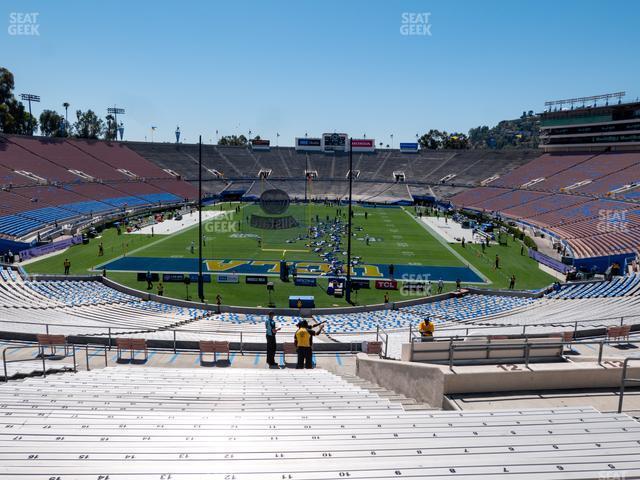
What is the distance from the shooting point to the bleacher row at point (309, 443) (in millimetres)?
4793

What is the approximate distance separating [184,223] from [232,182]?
39.5 metres

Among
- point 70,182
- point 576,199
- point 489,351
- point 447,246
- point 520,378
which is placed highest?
point 70,182

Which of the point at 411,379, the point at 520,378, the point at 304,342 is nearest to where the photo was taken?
the point at 520,378

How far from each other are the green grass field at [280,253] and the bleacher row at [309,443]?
22738mm

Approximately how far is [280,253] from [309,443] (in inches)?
1559

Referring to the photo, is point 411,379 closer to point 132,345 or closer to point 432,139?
point 132,345

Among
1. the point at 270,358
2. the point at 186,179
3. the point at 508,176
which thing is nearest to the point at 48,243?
the point at 270,358

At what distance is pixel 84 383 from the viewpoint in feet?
34.5

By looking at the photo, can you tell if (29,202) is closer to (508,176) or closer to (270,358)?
(270,358)

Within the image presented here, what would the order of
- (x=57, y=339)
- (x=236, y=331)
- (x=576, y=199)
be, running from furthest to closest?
1. (x=576, y=199)
2. (x=236, y=331)
3. (x=57, y=339)

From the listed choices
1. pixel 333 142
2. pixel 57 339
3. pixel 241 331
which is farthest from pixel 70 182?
pixel 333 142

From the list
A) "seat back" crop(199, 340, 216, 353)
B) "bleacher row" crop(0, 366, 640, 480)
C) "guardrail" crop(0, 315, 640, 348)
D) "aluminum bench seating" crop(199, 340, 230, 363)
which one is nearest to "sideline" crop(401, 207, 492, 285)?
"guardrail" crop(0, 315, 640, 348)

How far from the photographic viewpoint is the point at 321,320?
1011 inches

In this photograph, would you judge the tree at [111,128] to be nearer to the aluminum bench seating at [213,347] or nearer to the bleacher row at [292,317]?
the bleacher row at [292,317]
